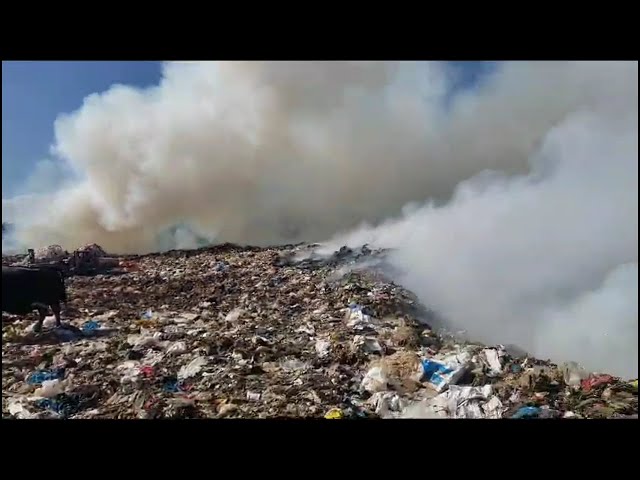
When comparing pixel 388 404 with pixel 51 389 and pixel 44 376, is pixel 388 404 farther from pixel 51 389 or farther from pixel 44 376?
pixel 44 376

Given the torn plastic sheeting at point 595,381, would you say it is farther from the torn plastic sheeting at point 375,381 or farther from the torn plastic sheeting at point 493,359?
the torn plastic sheeting at point 375,381

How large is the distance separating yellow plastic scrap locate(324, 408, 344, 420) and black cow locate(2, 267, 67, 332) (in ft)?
7.30

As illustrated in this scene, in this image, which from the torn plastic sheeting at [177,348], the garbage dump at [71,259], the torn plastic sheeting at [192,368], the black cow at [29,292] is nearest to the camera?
the torn plastic sheeting at [192,368]

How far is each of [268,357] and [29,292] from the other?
192 centimetres

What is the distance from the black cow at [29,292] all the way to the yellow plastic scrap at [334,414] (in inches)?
87.6

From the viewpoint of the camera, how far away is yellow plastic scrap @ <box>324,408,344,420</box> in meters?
3.61

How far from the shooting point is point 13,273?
4.38 m

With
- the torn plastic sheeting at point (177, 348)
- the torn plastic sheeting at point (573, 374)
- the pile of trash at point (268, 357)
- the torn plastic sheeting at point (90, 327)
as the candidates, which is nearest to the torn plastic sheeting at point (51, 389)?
the pile of trash at point (268, 357)

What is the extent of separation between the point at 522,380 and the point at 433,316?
89cm

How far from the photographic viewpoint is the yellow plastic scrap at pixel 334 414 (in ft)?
11.8

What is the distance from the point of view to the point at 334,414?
3.64 m

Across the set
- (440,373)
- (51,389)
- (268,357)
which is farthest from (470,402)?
(51,389)
